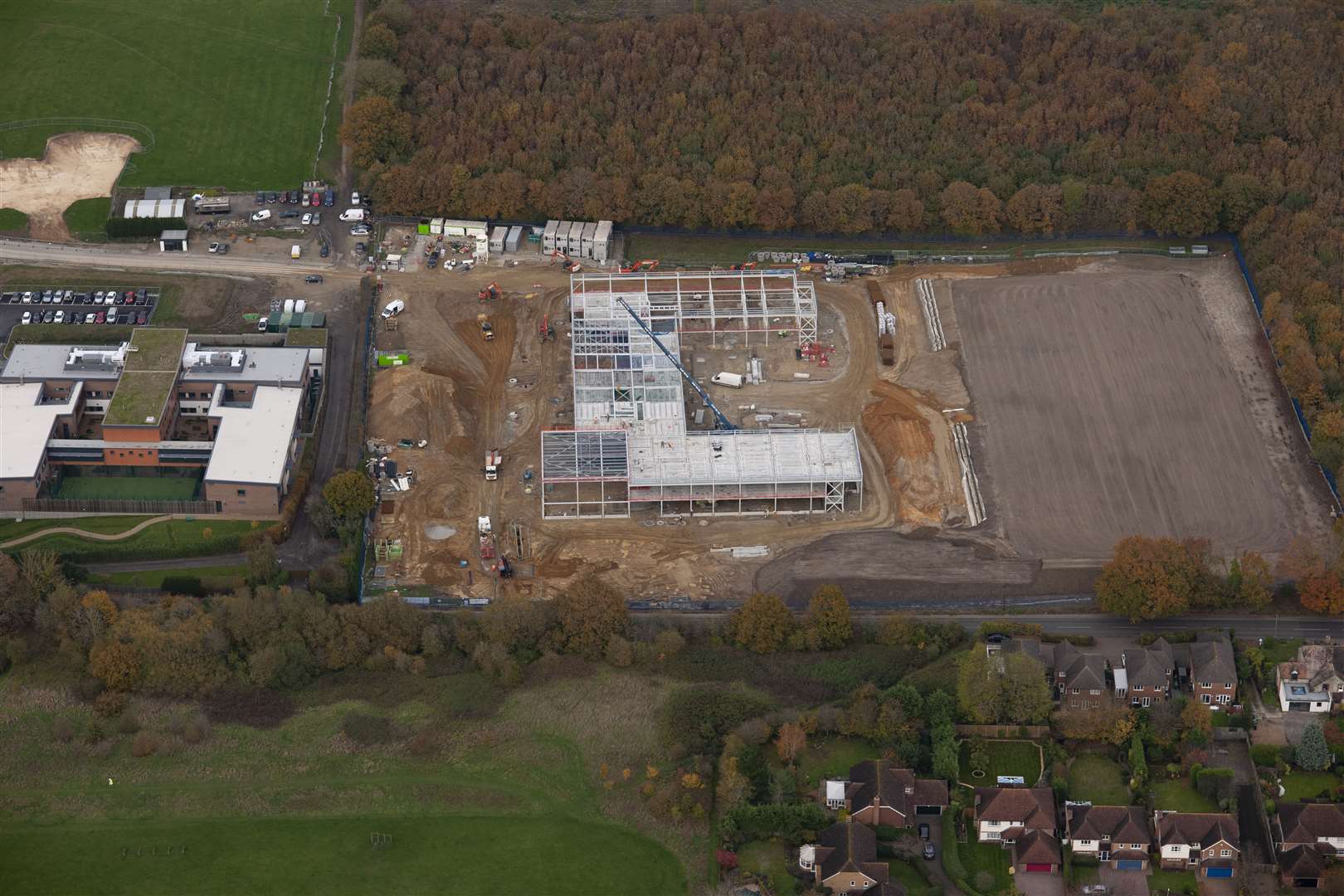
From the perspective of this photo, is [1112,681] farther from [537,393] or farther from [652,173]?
[652,173]

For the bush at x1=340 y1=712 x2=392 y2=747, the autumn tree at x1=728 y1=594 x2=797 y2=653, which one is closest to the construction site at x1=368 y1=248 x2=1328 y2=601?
the autumn tree at x1=728 y1=594 x2=797 y2=653

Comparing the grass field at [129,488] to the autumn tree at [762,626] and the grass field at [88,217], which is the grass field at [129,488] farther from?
the autumn tree at [762,626]

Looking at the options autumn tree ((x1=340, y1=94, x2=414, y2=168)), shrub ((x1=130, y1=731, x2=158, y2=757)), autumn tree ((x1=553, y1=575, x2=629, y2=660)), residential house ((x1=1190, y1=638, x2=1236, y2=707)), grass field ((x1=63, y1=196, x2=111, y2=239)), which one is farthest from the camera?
autumn tree ((x1=340, y1=94, x2=414, y2=168))

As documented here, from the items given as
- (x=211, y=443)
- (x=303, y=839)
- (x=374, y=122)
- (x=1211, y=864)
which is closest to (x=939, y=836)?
(x=1211, y=864)

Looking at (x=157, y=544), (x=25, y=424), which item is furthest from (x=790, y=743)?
(x=25, y=424)

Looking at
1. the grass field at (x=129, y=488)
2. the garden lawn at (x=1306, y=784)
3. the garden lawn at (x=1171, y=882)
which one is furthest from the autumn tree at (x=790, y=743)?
the grass field at (x=129, y=488)

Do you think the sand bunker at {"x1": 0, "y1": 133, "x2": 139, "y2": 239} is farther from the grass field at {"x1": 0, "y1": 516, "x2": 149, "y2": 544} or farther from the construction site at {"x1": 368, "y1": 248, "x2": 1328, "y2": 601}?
the grass field at {"x1": 0, "y1": 516, "x2": 149, "y2": 544}

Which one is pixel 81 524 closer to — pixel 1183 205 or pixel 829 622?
pixel 829 622
